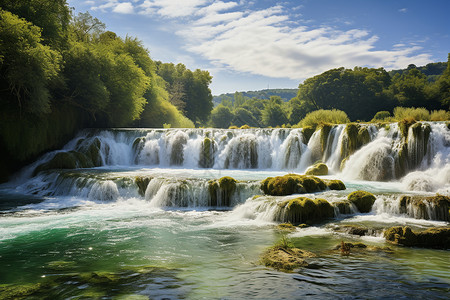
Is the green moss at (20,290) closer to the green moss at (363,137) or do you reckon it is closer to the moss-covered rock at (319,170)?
the moss-covered rock at (319,170)

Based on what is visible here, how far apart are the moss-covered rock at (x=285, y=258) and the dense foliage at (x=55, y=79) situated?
1565cm

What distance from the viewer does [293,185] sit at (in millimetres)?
13148

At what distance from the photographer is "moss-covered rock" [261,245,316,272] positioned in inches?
248

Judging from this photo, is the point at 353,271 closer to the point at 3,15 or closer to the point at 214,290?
the point at 214,290

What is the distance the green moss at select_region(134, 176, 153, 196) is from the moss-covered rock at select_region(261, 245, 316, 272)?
860 centimetres

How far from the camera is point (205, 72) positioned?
190 ft

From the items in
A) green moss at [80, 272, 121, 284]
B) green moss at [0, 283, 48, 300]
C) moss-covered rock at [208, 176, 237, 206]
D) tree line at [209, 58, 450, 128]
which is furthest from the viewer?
tree line at [209, 58, 450, 128]

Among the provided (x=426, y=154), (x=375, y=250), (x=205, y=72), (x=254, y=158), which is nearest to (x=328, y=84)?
(x=205, y=72)

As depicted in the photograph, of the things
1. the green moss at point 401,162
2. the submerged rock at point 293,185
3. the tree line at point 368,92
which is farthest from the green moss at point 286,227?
the tree line at point 368,92

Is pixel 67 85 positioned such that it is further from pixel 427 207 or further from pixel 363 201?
pixel 427 207

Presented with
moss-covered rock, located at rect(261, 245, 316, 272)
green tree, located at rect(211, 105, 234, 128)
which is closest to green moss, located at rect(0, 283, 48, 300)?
moss-covered rock, located at rect(261, 245, 316, 272)

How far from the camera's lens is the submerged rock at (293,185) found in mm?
12953

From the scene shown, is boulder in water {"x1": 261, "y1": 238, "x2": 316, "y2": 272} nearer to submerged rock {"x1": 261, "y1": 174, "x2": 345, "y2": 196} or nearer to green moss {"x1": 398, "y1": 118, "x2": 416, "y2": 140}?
submerged rock {"x1": 261, "y1": 174, "x2": 345, "y2": 196}

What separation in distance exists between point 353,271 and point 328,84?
52974 mm
